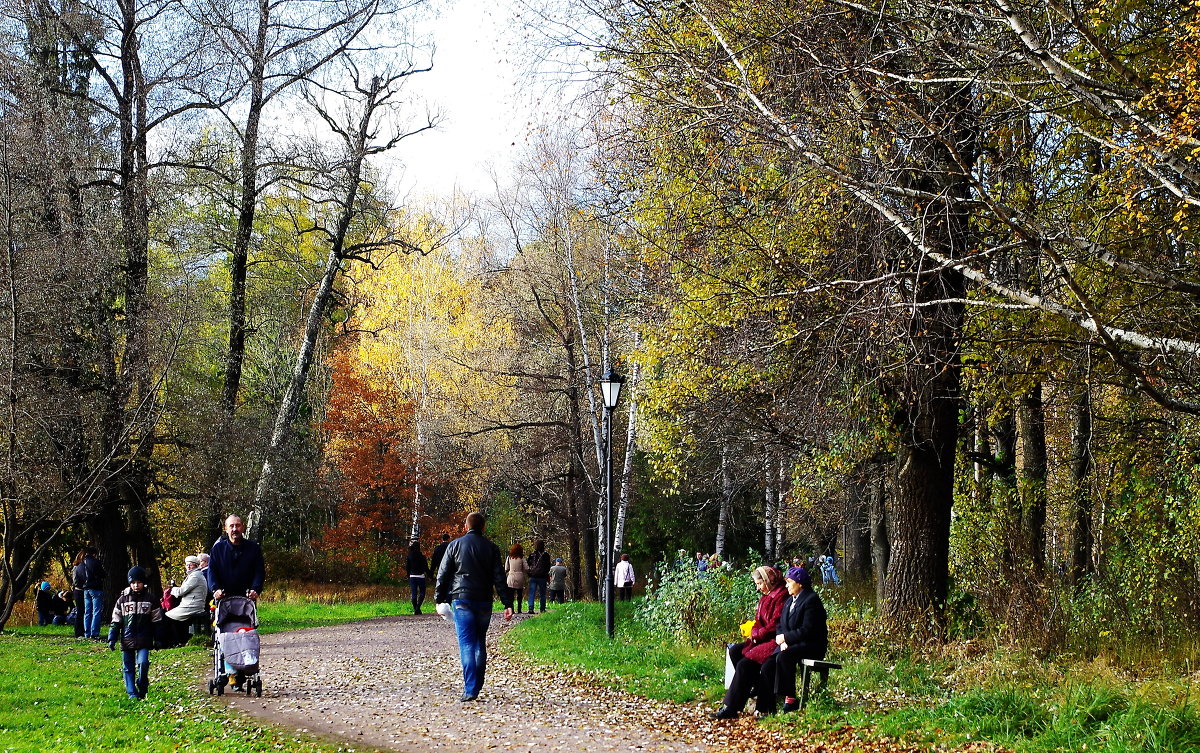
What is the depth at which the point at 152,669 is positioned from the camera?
41.5 ft

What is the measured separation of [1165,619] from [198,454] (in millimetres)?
16914

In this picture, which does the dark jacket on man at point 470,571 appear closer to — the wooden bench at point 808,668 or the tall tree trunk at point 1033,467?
the wooden bench at point 808,668

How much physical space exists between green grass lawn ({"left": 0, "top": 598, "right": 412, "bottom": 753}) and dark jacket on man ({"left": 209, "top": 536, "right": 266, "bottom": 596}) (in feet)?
3.56

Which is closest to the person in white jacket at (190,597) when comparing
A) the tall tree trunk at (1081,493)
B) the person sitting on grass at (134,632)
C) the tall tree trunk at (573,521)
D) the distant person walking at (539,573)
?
the person sitting on grass at (134,632)

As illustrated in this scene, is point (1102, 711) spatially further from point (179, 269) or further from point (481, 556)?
point (179, 269)

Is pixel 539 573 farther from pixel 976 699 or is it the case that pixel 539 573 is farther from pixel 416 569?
pixel 976 699

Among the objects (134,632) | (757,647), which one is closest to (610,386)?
(757,647)

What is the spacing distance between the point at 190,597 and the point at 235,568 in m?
3.67

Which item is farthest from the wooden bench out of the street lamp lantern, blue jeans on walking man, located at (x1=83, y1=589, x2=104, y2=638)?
blue jeans on walking man, located at (x1=83, y1=589, x2=104, y2=638)

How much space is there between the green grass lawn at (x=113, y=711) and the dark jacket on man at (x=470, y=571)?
75.8 inches

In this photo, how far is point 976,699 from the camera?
7.30 meters

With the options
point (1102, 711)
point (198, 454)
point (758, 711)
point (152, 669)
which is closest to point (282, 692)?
point (152, 669)

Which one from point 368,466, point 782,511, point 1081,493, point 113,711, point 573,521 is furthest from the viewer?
point 368,466

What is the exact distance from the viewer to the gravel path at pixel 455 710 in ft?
24.7
